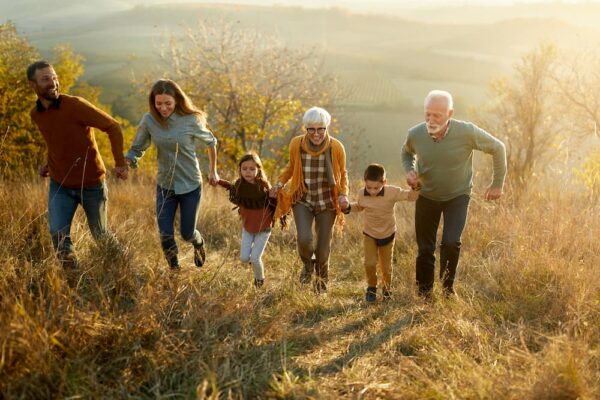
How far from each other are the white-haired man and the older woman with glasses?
0.60 metres

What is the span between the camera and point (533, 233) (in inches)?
199

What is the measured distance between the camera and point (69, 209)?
4105 mm

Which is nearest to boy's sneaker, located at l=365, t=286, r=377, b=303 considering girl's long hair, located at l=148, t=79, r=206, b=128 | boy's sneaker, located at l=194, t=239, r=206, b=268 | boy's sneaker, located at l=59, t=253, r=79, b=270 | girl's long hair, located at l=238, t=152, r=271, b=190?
girl's long hair, located at l=238, t=152, r=271, b=190

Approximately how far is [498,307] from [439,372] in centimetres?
115

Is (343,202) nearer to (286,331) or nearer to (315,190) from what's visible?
(315,190)

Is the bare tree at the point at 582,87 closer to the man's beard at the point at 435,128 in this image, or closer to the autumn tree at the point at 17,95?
the man's beard at the point at 435,128

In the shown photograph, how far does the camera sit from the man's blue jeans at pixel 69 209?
4012mm

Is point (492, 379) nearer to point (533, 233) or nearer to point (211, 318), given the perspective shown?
point (211, 318)

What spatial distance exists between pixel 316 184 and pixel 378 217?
0.60 m

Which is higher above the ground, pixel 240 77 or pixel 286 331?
pixel 240 77

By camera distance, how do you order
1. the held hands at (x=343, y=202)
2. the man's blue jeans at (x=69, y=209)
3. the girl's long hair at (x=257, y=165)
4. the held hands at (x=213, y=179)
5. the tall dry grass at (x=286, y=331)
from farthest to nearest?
the held hands at (x=213, y=179) < the girl's long hair at (x=257, y=165) < the held hands at (x=343, y=202) < the man's blue jeans at (x=69, y=209) < the tall dry grass at (x=286, y=331)

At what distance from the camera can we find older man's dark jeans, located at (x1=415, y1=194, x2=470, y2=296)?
4.03 m

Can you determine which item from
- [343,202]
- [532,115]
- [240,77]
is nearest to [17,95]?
[240,77]

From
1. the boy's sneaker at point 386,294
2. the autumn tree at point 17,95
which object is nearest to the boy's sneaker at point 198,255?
the boy's sneaker at point 386,294
